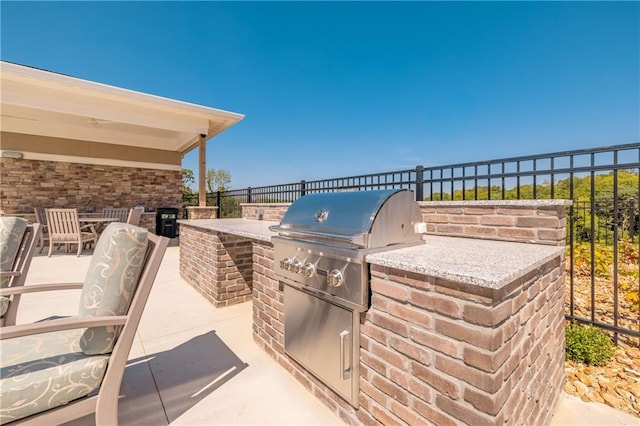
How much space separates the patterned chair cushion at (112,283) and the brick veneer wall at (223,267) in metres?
1.99

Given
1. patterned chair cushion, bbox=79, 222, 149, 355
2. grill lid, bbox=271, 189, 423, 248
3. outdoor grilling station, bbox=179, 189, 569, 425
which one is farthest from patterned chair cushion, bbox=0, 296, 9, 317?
grill lid, bbox=271, 189, 423, 248

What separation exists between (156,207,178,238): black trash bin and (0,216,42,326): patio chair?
7.87 metres

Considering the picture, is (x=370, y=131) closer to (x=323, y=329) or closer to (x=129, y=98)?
(x=129, y=98)

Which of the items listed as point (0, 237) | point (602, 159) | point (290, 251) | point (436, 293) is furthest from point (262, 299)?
point (602, 159)

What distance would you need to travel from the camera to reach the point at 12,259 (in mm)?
2076

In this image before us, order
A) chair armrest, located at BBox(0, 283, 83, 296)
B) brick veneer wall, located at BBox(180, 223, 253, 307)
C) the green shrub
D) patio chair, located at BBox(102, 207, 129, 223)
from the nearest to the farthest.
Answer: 1. chair armrest, located at BBox(0, 283, 83, 296)
2. the green shrub
3. brick veneer wall, located at BBox(180, 223, 253, 307)
4. patio chair, located at BBox(102, 207, 129, 223)

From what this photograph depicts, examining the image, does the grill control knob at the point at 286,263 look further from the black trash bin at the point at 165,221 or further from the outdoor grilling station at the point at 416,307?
the black trash bin at the point at 165,221

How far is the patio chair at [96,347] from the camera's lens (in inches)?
45.7

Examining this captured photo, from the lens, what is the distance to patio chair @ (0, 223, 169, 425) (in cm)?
116

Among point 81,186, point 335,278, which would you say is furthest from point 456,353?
point 81,186

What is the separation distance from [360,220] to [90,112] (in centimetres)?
806

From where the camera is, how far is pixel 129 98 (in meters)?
6.12

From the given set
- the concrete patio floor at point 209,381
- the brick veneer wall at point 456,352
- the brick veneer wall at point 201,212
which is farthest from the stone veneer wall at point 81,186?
the brick veneer wall at point 456,352

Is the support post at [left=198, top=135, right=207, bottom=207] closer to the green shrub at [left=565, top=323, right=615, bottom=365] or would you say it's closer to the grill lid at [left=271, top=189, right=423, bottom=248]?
Result: the grill lid at [left=271, top=189, right=423, bottom=248]
